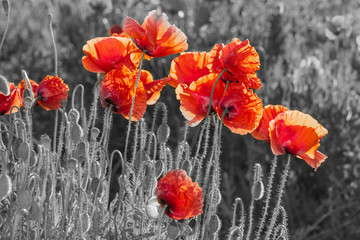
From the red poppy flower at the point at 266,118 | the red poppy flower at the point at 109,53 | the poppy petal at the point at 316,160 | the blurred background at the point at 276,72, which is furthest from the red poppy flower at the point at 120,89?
the blurred background at the point at 276,72

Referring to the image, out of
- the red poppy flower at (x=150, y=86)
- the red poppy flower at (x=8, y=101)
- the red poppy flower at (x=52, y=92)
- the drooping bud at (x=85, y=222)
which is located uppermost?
the red poppy flower at (x=150, y=86)

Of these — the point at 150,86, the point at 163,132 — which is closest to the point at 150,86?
the point at 150,86

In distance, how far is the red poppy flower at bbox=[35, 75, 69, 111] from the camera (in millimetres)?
1297

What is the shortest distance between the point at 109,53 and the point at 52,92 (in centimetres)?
18

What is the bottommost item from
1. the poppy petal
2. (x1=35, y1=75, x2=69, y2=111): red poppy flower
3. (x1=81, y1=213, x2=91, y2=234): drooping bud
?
(x1=81, y1=213, x2=91, y2=234): drooping bud

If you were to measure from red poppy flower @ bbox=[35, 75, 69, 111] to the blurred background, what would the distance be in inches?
35.7

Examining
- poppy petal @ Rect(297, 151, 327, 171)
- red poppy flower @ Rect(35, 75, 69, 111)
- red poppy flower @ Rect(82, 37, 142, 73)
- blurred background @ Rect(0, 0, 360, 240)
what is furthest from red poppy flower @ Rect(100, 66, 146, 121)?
blurred background @ Rect(0, 0, 360, 240)

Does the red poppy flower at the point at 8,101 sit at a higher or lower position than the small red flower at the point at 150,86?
lower

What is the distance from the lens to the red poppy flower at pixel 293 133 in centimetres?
112

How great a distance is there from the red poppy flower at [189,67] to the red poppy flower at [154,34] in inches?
1.2

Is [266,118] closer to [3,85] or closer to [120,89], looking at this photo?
[120,89]

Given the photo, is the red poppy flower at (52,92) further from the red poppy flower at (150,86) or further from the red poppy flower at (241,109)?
the red poppy flower at (241,109)

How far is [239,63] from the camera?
1099 mm

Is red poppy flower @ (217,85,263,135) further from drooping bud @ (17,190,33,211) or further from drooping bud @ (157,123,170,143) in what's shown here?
drooping bud @ (17,190,33,211)
